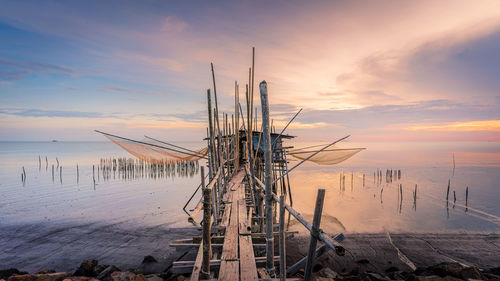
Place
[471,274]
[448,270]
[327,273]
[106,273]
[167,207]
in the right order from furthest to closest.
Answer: [167,207] < [106,273] < [327,273] < [448,270] < [471,274]

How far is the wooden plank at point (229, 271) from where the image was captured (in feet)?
11.5

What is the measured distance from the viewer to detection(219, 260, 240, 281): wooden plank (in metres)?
3.50

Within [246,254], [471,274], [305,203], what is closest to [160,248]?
[246,254]

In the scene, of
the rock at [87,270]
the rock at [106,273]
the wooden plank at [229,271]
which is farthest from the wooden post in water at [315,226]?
the rock at [87,270]

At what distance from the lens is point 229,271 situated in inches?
144

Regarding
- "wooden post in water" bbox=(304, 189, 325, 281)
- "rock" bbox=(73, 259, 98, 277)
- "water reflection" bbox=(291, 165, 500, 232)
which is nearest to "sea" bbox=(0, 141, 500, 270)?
"water reflection" bbox=(291, 165, 500, 232)

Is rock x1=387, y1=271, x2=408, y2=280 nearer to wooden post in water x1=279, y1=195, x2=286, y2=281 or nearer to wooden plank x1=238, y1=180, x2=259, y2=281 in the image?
wooden plank x1=238, y1=180, x2=259, y2=281

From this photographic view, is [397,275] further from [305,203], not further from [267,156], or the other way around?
[305,203]

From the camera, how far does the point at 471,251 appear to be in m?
8.02

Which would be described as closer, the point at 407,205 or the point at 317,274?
the point at 317,274

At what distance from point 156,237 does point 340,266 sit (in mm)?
6313

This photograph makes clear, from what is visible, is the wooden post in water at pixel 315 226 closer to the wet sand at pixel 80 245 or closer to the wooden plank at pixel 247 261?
the wooden plank at pixel 247 261

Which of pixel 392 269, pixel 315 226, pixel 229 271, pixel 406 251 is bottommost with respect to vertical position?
pixel 406 251

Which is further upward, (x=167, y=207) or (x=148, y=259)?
(x=148, y=259)
